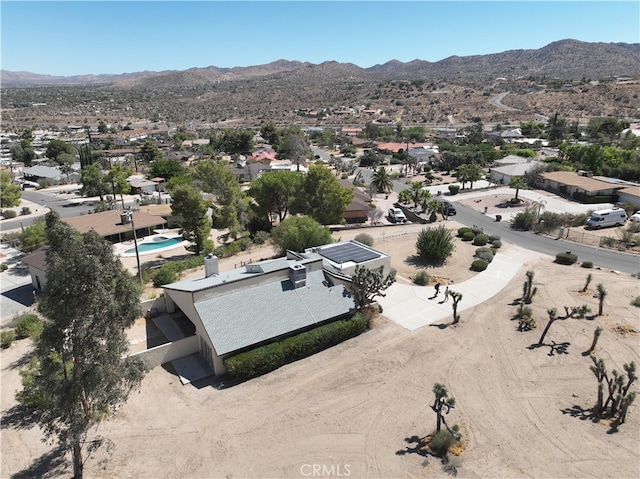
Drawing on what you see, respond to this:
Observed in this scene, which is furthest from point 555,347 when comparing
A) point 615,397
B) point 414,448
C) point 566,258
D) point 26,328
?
point 26,328

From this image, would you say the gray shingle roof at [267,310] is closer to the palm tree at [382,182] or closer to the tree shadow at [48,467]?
the tree shadow at [48,467]

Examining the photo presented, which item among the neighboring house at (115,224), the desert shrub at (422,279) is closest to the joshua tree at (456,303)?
the desert shrub at (422,279)

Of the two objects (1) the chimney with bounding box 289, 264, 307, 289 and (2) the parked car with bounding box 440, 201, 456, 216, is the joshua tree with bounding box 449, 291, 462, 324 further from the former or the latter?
(2) the parked car with bounding box 440, 201, 456, 216

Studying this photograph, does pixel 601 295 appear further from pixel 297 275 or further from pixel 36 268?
pixel 36 268

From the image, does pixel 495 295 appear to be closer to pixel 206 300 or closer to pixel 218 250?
pixel 206 300

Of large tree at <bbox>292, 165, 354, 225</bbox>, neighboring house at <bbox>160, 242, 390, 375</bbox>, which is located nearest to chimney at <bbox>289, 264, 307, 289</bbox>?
neighboring house at <bbox>160, 242, 390, 375</bbox>
